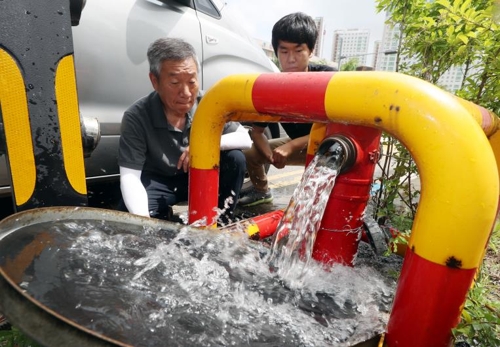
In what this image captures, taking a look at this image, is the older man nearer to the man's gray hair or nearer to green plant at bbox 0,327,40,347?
the man's gray hair

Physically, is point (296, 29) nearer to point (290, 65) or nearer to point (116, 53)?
point (290, 65)

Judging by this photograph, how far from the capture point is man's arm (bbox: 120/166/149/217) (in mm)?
1835

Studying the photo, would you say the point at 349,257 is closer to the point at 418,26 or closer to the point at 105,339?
the point at 105,339

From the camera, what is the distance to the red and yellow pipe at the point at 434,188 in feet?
2.65

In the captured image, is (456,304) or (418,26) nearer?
(456,304)

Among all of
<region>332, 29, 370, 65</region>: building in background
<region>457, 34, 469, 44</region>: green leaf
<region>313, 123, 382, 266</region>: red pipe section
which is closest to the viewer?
<region>313, 123, 382, 266</region>: red pipe section

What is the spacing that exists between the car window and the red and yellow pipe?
195 centimetres

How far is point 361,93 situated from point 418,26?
130 cm

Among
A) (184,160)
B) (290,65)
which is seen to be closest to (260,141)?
(290,65)

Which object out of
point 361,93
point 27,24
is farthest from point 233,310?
point 27,24

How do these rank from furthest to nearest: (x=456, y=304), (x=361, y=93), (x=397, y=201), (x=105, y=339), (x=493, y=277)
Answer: (x=397, y=201) → (x=493, y=277) → (x=361, y=93) → (x=456, y=304) → (x=105, y=339)

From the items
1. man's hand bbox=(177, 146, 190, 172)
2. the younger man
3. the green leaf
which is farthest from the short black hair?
man's hand bbox=(177, 146, 190, 172)

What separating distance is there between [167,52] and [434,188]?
58.5 inches

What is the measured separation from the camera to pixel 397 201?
3.33 m
